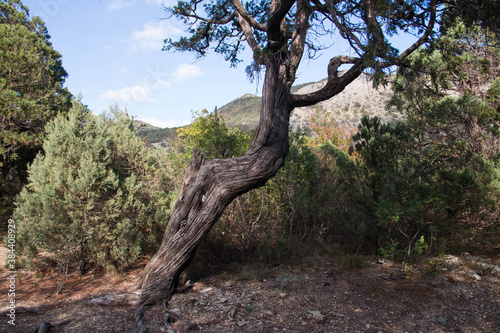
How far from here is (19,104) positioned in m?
7.83

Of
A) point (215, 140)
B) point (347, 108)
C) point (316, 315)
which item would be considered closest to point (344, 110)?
point (347, 108)

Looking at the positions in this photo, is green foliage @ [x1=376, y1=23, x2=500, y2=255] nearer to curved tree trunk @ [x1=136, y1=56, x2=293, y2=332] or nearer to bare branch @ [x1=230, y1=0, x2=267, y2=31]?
curved tree trunk @ [x1=136, y1=56, x2=293, y2=332]

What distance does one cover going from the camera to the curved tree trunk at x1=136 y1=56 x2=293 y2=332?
3615mm

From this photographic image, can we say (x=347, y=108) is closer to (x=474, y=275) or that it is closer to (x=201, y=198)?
(x=474, y=275)

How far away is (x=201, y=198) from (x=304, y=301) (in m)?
1.73

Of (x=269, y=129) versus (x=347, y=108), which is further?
(x=347, y=108)

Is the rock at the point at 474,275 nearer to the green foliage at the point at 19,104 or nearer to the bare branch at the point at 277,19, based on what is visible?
the bare branch at the point at 277,19

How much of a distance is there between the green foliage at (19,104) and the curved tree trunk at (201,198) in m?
5.74

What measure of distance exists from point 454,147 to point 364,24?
2.78 meters

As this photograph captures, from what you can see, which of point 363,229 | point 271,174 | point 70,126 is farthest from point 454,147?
point 70,126

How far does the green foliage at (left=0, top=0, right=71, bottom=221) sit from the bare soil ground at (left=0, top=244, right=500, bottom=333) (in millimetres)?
4798

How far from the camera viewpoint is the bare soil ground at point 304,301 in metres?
2.90

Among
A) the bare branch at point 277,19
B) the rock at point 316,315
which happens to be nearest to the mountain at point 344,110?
the bare branch at point 277,19

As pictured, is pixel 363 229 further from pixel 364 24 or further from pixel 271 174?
pixel 364 24
